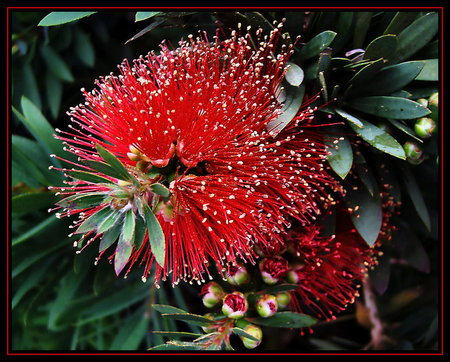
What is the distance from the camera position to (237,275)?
1149 millimetres

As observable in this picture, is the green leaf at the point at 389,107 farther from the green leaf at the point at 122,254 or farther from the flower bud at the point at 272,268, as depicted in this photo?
the green leaf at the point at 122,254

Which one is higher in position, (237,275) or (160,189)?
(160,189)

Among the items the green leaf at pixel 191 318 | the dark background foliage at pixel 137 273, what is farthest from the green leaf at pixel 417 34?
the green leaf at pixel 191 318

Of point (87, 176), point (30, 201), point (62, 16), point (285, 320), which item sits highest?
point (62, 16)

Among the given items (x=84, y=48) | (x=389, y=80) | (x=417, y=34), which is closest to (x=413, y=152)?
(x=389, y=80)

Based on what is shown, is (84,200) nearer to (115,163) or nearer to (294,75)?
(115,163)

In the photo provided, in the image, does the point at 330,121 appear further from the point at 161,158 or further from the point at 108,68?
the point at 108,68

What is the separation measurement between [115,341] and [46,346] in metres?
0.49

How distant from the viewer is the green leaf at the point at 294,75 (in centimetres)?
101

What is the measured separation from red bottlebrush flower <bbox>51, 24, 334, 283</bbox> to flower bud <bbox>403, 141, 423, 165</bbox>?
0.24m

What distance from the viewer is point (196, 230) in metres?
1.09

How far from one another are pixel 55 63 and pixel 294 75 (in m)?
1.02

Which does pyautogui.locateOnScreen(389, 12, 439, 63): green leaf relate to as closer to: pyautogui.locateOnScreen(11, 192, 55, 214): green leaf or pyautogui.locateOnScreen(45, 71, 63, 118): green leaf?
pyautogui.locateOnScreen(11, 192, 55, 214): green leaf

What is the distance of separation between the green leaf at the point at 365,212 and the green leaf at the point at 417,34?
0.37 meters
